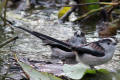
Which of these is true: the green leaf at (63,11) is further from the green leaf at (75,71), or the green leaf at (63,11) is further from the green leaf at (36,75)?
the green leaf at (36,75)

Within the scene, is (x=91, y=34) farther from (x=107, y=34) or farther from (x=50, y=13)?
(x=50, y=13)

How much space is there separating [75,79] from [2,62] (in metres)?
1.36

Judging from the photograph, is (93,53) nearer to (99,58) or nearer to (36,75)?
(99,58)

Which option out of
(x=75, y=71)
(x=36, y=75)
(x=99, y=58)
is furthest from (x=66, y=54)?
(x=36, y=75)

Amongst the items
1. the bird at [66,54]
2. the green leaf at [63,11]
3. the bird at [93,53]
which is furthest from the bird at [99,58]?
the green leaf at [63,11]

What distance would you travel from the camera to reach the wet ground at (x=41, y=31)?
5371mm

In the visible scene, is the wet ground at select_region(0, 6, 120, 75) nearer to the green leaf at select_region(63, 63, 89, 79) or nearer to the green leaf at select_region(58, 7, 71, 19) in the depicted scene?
the green leaf at select_region(58, 7, 71, 19)

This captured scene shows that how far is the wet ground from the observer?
537cm

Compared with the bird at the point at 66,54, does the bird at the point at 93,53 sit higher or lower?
higher

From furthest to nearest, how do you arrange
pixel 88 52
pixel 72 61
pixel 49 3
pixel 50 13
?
pixel 49 3 → pixel 50 13 → pixel 72 61 → pixel 88 52

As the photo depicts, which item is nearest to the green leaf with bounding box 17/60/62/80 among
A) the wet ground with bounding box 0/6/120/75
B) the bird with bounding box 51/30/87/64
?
the wet ground with bounding box 0/6/120/75

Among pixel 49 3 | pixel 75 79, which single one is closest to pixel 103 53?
pixel 75 79

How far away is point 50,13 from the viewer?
914cm

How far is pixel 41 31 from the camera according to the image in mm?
7227
